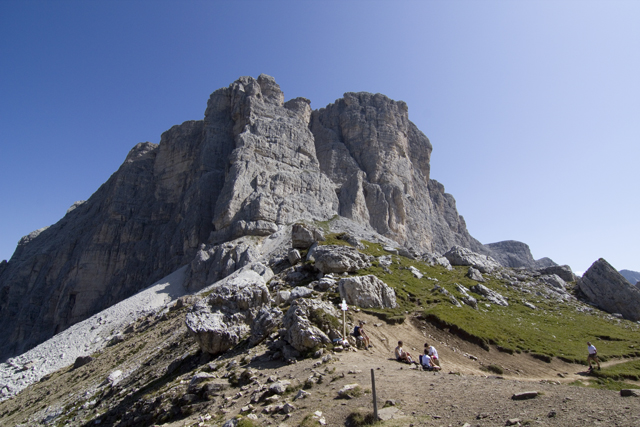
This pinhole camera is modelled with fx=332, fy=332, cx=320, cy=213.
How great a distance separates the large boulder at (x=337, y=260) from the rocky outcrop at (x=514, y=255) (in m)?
151

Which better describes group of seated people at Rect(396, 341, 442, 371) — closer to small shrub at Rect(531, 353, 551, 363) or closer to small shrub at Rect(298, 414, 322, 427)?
small shrub at Rect(298, 414, 322, 427)

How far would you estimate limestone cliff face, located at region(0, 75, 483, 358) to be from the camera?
300 feet

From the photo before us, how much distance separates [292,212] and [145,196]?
195 feet

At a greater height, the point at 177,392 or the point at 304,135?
the point at 304,135

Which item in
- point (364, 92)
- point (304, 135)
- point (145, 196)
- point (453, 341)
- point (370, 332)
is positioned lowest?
Answer: point (453, 341)

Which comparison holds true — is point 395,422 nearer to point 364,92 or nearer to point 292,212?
point 292,212

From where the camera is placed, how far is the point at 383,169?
124000 mm

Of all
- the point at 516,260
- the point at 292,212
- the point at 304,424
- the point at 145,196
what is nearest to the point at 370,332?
the point at 304,424

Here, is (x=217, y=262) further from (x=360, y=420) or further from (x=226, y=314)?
(x=360, y=420)

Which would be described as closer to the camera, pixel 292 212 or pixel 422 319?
pixel 422 319

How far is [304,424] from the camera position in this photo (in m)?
11.5

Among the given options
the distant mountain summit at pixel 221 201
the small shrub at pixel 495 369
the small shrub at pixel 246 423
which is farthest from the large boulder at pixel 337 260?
the distant mountain summit at pixel 221 201

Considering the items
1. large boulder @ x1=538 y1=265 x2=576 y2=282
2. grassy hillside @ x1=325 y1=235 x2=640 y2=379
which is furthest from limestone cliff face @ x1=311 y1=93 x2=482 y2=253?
grassy hillside @ x1=325 y1=235 x2=640 y2=379

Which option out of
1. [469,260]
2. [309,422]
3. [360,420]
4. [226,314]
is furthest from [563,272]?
[309,422]
